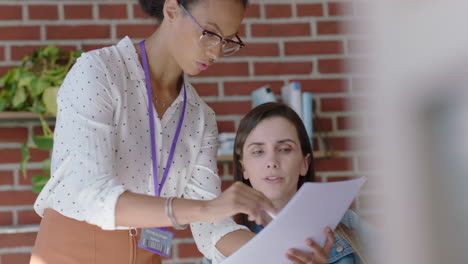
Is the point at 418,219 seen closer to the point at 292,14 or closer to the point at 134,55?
the point at 134,55

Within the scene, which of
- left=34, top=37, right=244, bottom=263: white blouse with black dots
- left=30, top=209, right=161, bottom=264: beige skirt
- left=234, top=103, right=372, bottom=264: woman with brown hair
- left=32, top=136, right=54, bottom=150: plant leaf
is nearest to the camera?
left=34, top=37, right=244, bottom=263: white blouse with black dots

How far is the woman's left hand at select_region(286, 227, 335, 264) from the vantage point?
47.9 inches

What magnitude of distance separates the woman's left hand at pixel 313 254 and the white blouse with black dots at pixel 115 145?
25 cm

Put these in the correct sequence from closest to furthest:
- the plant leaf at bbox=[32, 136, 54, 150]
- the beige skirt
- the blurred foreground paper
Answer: the blurred foreground paper → the beige skirt → the plant leaf at bbox=[32, 136, 54, 150]

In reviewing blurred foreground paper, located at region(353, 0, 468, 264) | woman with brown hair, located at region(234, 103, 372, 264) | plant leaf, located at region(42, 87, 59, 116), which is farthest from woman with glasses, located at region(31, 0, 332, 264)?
plant leaf, located at region(42, 87, 59, 116)

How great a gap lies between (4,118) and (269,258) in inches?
67.2

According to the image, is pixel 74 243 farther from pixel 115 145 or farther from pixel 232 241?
pixel 232 241

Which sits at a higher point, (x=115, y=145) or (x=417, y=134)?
(x=417, y=134)

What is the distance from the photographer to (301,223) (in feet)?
3.66

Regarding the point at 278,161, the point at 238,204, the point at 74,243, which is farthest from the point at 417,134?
the point at 278,161

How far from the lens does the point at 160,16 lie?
147 cm

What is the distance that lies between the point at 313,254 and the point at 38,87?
5.35 ft

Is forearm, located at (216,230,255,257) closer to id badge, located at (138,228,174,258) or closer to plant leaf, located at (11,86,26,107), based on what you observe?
id badge, located at (138,228,174,258)

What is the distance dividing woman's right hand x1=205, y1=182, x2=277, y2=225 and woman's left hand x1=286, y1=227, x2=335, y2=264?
7.4 inches
